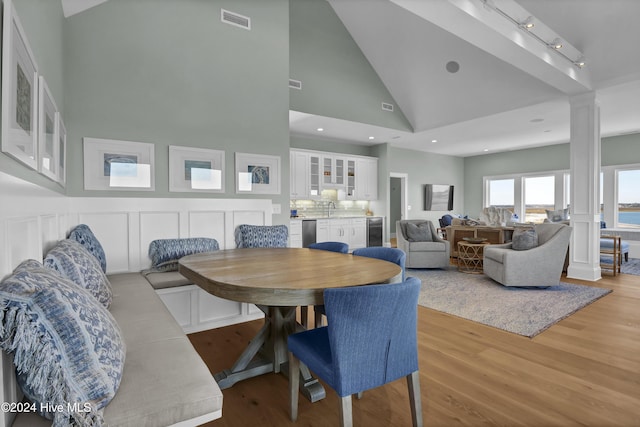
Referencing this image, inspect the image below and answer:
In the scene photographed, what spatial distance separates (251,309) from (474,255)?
3939 mm

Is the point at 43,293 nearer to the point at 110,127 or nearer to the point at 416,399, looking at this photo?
the point at 416,399

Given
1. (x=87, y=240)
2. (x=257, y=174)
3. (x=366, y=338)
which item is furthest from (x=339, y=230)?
(x=366, y=338)

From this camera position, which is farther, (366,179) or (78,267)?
(366,179)

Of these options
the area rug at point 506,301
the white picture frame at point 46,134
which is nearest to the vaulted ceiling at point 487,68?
the white picture frame at point 46,134

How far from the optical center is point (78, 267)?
171 centimetres

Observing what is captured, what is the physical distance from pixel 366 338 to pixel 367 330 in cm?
4

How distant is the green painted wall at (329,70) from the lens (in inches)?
215

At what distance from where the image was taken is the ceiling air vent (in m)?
3.58

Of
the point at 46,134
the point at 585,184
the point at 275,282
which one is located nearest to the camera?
the point at 275,282

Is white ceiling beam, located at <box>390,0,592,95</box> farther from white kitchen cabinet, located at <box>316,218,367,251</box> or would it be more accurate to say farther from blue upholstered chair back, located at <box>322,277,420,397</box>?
white kitchen cabinet, located at <box>316,218,367,251</box>

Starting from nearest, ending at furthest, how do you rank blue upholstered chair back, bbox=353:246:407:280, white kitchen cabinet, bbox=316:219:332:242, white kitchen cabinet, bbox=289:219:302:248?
blue upholstered chair back, bbox=353:246:407:280
white kitchen cabinet, bbox=289:219:302:248
white kitchen cabinet, bbox=316:219:332:242

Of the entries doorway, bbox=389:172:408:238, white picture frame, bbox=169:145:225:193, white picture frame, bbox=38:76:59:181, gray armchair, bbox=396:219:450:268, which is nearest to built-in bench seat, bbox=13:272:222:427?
white picture frame, bbox=38:76:59:181

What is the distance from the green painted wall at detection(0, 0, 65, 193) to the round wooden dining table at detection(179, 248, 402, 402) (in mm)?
890

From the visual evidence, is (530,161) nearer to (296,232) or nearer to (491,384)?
(296,232)
